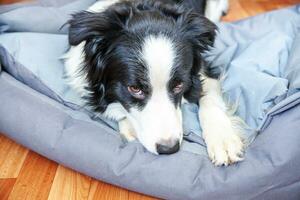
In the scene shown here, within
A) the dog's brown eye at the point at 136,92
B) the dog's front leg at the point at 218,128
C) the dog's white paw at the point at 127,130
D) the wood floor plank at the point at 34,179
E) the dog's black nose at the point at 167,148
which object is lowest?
the wood floor plank at the point at 34,179

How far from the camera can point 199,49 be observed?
2.01m

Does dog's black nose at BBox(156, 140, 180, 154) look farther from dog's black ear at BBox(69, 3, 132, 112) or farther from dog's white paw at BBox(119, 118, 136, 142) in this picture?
dog's black ear at BBox(69, 3, 132, 112)

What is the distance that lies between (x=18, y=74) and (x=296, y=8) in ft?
7.00

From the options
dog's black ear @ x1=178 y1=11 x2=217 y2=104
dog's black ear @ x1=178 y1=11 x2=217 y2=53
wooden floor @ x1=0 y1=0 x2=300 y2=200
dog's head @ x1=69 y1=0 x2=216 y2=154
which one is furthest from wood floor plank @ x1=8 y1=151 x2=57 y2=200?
dog's black ear @ x1=178 y1=11 x2=217 y2=53

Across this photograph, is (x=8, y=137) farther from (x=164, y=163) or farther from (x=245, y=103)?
(x=245, y=103)

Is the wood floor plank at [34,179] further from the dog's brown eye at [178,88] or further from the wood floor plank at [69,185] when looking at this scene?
the dog's brown eye at [178,88]

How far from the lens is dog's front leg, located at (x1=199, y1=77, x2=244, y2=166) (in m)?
1.84

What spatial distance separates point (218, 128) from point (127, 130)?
0.47 meters

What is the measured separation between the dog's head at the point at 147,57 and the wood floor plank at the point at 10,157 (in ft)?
2.14

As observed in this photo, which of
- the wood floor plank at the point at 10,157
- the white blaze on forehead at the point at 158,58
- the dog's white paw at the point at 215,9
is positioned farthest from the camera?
Answer: the dog's white paw at the point at 215,9

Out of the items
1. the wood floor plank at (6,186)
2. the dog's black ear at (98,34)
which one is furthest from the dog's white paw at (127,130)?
the wood floor plank at (6,186)

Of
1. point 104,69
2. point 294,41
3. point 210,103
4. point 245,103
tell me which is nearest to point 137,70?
point 104,69

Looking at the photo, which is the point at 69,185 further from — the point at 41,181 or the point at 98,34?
the point at 98,34

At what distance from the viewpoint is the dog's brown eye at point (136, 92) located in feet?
5.88
